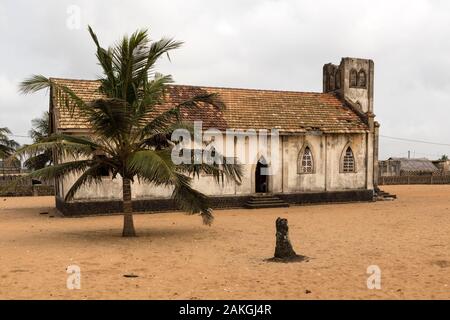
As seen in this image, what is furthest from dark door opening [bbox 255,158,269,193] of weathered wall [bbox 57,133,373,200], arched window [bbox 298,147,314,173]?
arched window [bbox 298,147,314,173]

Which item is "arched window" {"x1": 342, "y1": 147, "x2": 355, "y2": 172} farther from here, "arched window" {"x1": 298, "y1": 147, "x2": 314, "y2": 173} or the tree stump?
the tree stump

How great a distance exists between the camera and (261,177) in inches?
994

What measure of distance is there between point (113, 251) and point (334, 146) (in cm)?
1570

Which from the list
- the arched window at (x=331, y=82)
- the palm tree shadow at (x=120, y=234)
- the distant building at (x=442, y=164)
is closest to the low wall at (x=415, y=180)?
the distant building at (x=442, y=164)

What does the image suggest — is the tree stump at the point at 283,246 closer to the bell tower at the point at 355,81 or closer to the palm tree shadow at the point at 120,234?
the palm tree shadow at the point at 120,234

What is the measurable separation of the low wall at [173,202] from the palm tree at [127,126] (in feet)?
19.2

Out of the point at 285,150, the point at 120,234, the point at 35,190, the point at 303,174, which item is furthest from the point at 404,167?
the point at 120,234

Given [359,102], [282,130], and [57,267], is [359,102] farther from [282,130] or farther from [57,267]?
A: [57,267]

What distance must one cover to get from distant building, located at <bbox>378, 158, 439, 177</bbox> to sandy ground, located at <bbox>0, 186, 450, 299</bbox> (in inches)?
1228

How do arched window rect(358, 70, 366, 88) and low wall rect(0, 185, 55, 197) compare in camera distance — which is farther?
low wall rect(0, 185, 55, 197)

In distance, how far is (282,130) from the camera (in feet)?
74.0

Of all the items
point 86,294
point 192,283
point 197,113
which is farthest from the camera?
point 197,113

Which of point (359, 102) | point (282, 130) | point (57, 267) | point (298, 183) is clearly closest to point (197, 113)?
point (282, 130)

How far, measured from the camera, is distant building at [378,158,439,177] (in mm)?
47188
